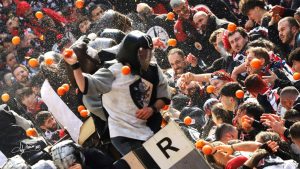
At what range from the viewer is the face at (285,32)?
1269 centimetres

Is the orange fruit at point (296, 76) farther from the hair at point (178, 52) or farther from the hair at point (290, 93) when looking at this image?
the hair at point (178, 52)

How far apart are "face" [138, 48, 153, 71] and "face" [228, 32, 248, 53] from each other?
2625mm

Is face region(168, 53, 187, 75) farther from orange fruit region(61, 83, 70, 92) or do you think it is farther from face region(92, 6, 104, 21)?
face region(92, 6, 104, 21)

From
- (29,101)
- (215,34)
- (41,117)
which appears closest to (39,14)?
(29,101)

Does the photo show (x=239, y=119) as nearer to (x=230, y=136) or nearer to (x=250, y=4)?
(x=230, y=136)

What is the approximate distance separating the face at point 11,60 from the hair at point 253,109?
608 centimetres

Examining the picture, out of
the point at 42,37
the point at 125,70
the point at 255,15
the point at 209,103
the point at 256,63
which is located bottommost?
the point at 42,37

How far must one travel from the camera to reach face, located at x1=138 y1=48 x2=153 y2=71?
10.5m

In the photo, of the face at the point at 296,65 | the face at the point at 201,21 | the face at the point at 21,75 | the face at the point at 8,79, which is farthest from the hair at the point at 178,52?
the face at the point at 8,79

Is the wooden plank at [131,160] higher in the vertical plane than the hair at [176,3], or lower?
lower

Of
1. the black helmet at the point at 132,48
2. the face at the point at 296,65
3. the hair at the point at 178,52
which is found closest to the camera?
the black helmet at the point at 132,48

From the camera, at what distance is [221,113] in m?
11.9

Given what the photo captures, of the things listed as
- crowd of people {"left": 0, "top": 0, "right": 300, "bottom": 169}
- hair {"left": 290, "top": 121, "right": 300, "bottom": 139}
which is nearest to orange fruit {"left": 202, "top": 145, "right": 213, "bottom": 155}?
crowd of people {"left": 0, "top": 0, "right": 300, "bottom": 169}

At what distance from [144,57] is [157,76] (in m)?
0.35
